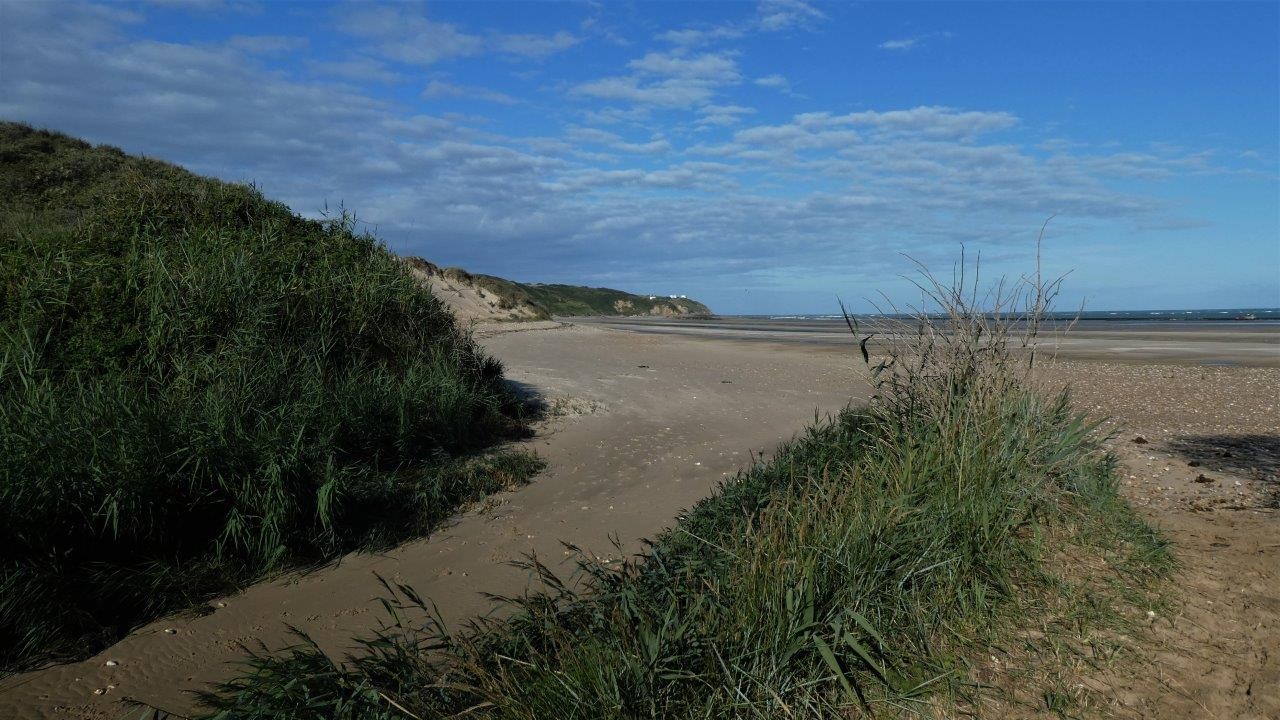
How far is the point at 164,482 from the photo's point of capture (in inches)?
207

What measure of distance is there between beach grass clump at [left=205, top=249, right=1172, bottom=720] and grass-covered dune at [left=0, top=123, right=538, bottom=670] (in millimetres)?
1301

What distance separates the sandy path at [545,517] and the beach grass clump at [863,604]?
46 centimetres

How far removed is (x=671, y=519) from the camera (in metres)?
6.75

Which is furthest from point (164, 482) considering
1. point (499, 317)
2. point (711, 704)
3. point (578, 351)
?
point (499, 317)

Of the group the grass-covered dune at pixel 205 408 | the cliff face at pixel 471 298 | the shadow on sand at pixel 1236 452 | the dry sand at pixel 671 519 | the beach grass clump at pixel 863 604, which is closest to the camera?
the beach grass clump at pixel 863 604

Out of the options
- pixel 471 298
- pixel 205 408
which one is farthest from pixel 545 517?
pixel 471 298

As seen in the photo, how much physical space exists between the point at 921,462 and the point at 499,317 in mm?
22550

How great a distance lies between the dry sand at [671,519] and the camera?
3.74 meters

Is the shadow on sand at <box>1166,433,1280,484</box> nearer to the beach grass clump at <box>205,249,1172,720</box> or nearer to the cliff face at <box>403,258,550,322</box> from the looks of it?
the beach grass clump at <box>205,249,1172,720</box>

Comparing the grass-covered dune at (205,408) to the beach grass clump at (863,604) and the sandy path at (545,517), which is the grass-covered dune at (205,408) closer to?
the sandy path at (545,517)

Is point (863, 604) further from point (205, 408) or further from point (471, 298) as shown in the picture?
point (471, 298)

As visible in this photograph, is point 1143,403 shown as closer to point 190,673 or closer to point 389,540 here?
point 389,540

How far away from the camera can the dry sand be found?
12.3 ft

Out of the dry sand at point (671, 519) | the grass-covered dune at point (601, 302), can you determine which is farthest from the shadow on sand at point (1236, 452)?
the grass-covered dune at point (601, 302)
